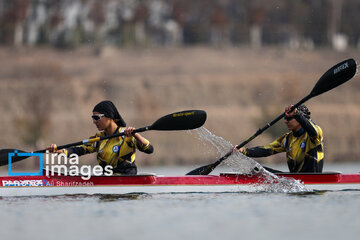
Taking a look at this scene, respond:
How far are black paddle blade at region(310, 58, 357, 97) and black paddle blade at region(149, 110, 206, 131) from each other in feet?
8.69

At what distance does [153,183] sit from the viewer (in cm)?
1670

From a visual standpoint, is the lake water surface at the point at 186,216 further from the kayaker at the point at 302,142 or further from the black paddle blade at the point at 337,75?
the black paddle blade at the point at 337,75

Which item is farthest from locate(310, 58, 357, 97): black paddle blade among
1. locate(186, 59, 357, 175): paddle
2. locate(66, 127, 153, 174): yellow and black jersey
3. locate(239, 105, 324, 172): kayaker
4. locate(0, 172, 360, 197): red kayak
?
locate(66, 127, 153, 174): yellow and black jersey

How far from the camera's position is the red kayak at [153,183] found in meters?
16.6

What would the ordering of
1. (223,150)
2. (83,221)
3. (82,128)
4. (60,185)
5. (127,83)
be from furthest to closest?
(127,83) < (82,128) < (223,150) < (60,185) < (83,221)

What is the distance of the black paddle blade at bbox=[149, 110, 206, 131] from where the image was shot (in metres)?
17.6

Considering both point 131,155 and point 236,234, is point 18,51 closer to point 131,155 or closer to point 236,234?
point 131,155

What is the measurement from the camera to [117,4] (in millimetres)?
95250

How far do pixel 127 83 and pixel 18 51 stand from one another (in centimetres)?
1495

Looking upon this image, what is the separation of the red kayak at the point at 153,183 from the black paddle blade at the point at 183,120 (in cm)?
133

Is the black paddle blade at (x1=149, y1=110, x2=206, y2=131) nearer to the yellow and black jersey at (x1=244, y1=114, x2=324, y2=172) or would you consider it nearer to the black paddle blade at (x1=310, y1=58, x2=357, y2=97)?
the yellow and black jersey at (x1=244, y1=114, x2=324, y2=172)

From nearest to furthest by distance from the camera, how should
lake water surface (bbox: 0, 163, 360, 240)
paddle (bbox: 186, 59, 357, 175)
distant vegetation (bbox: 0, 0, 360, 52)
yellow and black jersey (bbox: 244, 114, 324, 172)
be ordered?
lake water surface (bbox: 0, 163, 360, 240), yellow and black jersey (bbox: 244, 114, 324, 172), paddle (bbox: 186, 59, 357, 175), distant vegetation (bbox: 0, 0, 360, 52)

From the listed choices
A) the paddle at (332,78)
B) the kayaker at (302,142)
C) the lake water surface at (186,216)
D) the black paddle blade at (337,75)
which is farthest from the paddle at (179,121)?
the black paddle blade at (337,75)

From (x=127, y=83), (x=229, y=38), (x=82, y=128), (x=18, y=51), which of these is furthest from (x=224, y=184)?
(x=229, y=38)
